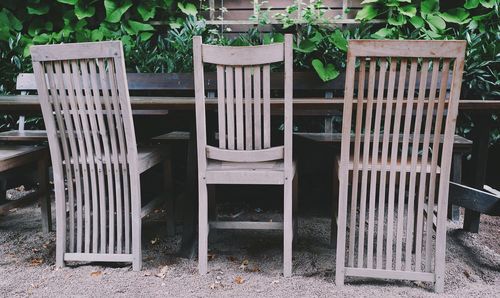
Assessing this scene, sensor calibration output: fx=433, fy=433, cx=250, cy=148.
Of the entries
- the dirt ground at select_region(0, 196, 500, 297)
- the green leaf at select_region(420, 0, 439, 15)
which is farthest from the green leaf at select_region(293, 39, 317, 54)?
the dirt ground at select_region(0, 196, 500, 297)

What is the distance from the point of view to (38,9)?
425 cm

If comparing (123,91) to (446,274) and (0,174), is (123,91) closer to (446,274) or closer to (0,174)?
(0,174)

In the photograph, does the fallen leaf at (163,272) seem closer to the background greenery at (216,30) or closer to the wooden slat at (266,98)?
the wooden slat at (266,98)

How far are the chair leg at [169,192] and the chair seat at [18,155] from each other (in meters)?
0.75

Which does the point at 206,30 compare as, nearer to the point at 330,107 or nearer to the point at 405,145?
the point at 330,107

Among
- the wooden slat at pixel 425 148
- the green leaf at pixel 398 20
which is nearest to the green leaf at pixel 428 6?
the green leaf at pixel 398 20

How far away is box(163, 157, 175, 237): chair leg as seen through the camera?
253 cm

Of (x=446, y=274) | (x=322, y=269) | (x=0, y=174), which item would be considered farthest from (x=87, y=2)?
(x=446, y=274)

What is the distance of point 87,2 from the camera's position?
169 inches

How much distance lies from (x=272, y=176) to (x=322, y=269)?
580 millimetres

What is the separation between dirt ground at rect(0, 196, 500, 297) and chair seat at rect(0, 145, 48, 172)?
506 millimetres

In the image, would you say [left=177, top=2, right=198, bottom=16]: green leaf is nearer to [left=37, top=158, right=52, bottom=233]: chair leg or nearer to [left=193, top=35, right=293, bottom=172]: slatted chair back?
[left=37, top=158, right=52, bottom=233]: chair leg

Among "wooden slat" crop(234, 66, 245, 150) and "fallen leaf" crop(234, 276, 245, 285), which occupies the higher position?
"wooden slat" crop(234, 66, 245, 150)

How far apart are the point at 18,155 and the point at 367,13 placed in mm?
3121
